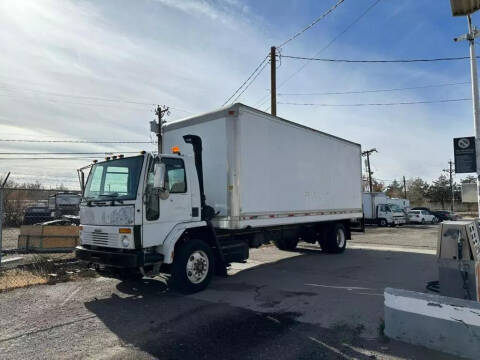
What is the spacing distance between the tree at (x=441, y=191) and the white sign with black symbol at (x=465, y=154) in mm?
66957

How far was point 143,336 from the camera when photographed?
449 centimetres

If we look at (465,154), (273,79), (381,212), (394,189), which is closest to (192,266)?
(465,154)

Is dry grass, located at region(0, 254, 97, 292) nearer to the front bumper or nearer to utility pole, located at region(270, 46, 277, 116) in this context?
the front bumper

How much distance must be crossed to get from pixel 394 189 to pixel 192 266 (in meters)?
84.4

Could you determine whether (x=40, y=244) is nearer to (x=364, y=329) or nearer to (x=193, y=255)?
(x=193, y=255)

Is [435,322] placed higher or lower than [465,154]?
lower

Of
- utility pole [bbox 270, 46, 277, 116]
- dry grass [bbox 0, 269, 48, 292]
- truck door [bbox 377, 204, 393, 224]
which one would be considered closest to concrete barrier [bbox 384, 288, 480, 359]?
dry grass [bbox 0, 269, 48, 292]

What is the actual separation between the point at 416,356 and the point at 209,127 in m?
5.44

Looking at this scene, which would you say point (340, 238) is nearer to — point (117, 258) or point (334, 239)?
point (334, 239)

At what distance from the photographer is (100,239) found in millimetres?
6137

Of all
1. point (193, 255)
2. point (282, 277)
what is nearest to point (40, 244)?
point (193, 255)

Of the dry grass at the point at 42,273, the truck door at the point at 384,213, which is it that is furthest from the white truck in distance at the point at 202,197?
the truck door at the point at 384,213

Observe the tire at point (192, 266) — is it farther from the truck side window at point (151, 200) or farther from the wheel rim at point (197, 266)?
the truck side window at point (151, 200)

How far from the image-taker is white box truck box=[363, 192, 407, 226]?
2798 cm
